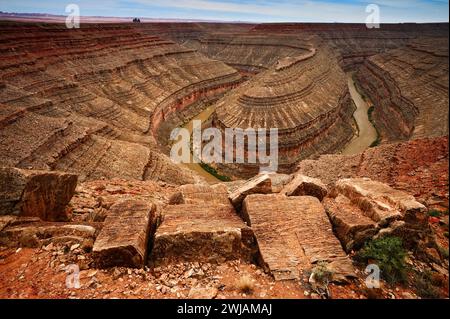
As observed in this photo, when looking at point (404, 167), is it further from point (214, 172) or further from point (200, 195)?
point (214, 172)

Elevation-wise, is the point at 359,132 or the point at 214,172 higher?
the point at 359,132

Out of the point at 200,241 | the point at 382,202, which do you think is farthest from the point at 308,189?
the point at 200,241

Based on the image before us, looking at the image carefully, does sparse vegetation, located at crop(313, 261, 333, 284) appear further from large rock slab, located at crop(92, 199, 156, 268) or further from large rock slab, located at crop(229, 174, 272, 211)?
large rock slab, located at crop(92, 199, 156, 268)

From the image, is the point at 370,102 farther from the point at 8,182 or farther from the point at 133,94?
the point at 8,182

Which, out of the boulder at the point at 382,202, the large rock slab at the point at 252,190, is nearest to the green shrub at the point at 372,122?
the boulder at the point at 382,202

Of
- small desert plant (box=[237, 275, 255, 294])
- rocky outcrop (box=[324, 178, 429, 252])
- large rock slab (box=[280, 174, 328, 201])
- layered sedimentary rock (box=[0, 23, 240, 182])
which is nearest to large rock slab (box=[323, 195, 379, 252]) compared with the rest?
rocky outcrop (box=[324, 178, 429, 252])

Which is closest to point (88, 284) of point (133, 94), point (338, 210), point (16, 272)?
point (16, 272)

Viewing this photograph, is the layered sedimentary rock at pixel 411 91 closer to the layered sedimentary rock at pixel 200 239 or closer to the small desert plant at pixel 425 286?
the small desert plant at pixel 425 286
